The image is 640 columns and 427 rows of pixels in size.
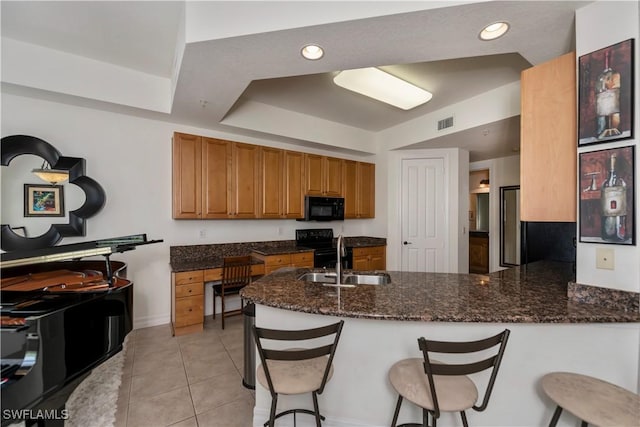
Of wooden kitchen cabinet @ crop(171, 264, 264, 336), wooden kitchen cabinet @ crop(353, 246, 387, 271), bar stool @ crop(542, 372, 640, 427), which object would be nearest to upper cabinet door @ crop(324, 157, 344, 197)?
wooden kitchen cabinet @ crop(353, 246, 387, 271)

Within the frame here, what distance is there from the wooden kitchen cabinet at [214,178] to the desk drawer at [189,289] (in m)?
0.86

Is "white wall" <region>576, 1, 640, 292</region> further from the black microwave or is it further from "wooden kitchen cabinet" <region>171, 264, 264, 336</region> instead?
"wooden kitchen cabinet" <region>171, 264, 264, 336</region>

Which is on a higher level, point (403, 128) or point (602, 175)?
point (403, 128)

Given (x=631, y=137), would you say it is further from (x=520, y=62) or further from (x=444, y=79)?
(x=444, y=79)

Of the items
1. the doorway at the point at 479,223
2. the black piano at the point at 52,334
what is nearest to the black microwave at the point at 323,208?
the black piano at the point at 52,334

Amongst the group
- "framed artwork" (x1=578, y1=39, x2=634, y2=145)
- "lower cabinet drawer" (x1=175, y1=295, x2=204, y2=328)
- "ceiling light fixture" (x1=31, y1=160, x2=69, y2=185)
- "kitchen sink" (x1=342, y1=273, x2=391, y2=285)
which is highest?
"framed artwork" (x1=578, y1=39, x2=634, y2=145)

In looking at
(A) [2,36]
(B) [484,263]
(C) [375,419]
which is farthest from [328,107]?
(B) [484,263]

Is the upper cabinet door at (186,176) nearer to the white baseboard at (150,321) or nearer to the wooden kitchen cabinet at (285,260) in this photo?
the wooden kitchen cabinet at (285,260)

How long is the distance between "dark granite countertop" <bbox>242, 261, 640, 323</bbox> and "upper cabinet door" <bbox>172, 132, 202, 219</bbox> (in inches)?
75.0

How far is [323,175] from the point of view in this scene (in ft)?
15.3

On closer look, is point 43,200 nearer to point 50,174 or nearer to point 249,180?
point 50,174

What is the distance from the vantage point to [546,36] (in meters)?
1.80

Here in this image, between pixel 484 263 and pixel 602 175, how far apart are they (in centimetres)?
522

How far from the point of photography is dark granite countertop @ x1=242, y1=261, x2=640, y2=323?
137cm
